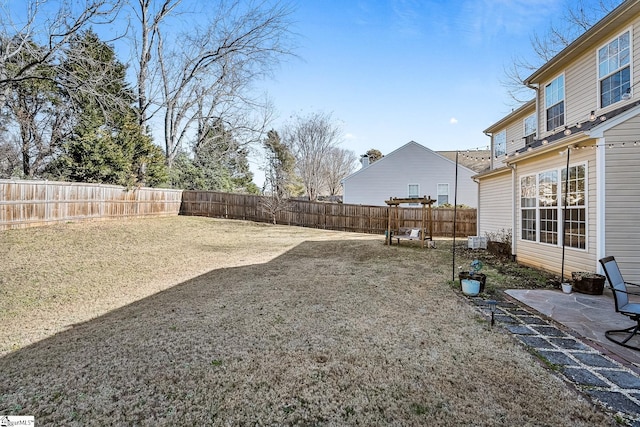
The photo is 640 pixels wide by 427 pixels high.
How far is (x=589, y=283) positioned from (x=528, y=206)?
289 centimetres

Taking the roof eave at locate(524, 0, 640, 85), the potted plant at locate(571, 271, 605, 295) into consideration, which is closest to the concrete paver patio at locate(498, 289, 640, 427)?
the potted plant at locate(571, 271, 605, 295)

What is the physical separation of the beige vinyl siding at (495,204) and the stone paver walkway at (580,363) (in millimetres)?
6058

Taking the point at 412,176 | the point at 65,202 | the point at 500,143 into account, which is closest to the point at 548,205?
the point at 500,143

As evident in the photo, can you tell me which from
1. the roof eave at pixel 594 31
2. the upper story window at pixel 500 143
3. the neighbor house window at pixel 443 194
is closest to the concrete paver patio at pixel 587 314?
the roof eave at pixel 594 31

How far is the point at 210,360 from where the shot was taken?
9.70ft

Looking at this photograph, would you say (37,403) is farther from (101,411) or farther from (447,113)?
(447,113)

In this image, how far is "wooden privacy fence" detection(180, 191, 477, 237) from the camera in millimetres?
15695

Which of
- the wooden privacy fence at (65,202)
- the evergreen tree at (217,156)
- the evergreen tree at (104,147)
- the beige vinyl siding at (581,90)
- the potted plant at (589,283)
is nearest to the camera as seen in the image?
the potted plant at (589,283)

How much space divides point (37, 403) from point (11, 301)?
3738 mm

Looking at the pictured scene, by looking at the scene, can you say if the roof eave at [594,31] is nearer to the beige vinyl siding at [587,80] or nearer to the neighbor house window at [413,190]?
the beige vinyl siding at [587,80]

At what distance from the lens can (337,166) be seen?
29.7 meters

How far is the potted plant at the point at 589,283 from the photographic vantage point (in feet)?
16.3

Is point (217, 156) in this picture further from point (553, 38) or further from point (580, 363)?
point (580, 363)

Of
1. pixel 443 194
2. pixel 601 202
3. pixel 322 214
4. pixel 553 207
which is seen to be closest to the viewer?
pixel 601 202
